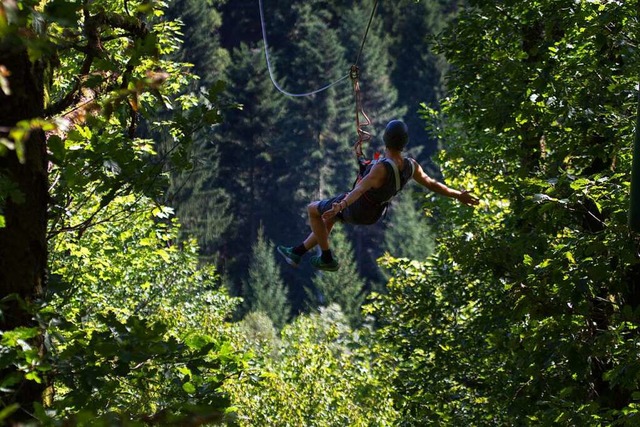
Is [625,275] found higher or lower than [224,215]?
lower

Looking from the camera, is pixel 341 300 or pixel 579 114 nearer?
pixel 579 114

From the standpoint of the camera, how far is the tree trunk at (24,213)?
4.80 m

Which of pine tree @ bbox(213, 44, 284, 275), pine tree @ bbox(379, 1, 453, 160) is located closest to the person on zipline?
pine tree @ bbox(213, 44, 284, 275)

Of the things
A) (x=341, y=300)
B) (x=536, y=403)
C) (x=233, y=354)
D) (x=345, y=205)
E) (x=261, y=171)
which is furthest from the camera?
(x=261, y=171)

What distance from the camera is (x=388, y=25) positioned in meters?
100

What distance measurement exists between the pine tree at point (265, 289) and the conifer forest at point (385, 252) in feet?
112

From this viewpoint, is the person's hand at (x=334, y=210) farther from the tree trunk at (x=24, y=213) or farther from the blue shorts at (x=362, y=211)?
the tree trunk at (x=24, y=213)

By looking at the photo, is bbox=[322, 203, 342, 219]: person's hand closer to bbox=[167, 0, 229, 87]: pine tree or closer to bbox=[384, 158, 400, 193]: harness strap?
bbox=[384, 158, 400, 193]: harness strap

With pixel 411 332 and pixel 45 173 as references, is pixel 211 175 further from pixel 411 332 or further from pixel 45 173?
pixel 45 173

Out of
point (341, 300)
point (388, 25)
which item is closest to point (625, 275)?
point (341, 300)

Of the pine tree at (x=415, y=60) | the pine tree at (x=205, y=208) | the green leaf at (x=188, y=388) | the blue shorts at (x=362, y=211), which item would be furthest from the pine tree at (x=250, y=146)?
the green leaf at (x=188, y=388)

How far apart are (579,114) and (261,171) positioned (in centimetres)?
6994

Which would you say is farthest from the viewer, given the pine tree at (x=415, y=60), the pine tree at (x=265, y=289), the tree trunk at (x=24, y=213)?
the pine tree at (x=415, y=60)

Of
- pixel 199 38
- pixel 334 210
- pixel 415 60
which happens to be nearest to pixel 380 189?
pixel 334 210
